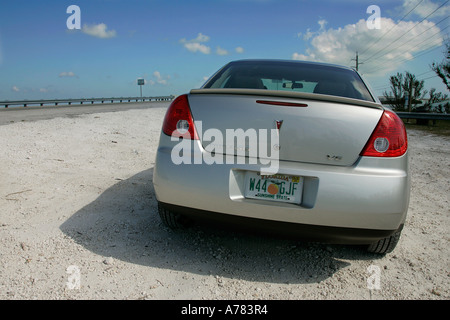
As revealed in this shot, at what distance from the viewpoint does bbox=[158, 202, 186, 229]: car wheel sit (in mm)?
2787

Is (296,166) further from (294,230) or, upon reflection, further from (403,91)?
(403,91)

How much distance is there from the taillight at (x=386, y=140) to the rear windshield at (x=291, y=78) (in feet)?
1.80

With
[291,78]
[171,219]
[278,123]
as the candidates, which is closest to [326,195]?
[278,123]

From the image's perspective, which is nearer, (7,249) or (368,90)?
(7,249)

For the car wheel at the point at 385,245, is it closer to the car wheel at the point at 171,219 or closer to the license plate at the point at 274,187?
the license plate at the point at 274,187

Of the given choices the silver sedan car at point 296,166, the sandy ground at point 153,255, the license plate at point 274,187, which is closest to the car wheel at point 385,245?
the sandy ground at point 153,255

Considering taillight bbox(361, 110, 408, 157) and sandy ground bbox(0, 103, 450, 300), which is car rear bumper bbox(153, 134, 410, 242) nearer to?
taillight bbox(361, 110, 408, 157)

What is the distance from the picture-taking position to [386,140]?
224 centimetres

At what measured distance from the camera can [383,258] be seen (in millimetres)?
2756

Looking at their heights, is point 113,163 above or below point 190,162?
below

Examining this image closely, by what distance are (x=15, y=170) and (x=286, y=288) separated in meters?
3.80

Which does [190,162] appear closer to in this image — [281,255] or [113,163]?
[281,255]
